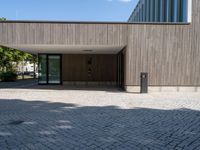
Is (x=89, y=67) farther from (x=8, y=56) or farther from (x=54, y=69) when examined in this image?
(x=8, y=56)

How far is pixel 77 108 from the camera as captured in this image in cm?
1010

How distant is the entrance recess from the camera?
2380 centimetres

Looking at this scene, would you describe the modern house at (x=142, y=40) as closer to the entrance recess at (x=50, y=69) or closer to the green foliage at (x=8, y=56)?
the entrance recess at (x=50, y=69)

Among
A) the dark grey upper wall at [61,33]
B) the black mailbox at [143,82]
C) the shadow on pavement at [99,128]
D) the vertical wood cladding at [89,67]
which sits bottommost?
the shadow on pavement at [99,128]

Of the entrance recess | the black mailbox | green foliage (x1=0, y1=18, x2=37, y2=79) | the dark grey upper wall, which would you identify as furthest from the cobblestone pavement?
green foliage (x1=0, y1=18, x2=37, y2=79)

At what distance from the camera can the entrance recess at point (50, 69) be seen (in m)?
23.8

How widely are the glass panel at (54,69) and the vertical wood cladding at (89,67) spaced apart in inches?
23.2

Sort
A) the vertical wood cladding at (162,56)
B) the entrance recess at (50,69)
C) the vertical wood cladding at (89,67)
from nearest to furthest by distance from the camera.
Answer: the vertical wood cladding at (162,56)
the entrance recess at (50,69)
the vertical wood cladding at (89,67)

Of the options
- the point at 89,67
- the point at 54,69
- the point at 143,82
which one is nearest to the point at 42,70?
the point at 54,69

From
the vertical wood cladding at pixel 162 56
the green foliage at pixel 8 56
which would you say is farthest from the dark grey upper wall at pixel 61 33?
the green foliage at pixel 8 56

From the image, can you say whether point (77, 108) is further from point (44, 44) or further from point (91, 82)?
point (91, 82)

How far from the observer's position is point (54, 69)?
2394 cm

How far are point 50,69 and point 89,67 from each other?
3.62m

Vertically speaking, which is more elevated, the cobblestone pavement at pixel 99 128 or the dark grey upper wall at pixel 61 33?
the dark grey upper wall at pixel 61 33
